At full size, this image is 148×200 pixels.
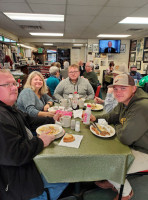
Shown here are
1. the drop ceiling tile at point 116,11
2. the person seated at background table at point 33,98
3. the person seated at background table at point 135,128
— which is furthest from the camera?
the drop ceiling tile at point 116,11

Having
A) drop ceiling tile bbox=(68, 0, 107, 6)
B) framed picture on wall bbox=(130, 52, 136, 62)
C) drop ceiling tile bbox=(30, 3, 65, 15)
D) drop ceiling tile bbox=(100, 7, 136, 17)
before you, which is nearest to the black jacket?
drop ceiling tile bbox=(68, 0, 107, 6)

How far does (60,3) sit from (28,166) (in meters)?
2.88

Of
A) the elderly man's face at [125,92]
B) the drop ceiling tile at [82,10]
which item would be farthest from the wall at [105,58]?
the elderly man's face at [125,92]

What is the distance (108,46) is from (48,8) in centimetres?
464

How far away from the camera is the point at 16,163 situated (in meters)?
0.90

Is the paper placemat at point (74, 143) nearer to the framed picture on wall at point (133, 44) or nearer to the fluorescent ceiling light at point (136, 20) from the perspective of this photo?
the fluorescent ceiling light at point (136, 20)

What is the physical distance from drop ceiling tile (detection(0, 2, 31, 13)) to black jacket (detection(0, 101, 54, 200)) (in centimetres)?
271

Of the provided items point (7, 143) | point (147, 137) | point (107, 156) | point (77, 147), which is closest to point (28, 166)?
point (7, 143)

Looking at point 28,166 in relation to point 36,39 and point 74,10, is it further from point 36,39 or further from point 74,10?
point 36,39

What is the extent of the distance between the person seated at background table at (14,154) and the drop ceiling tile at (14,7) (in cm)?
247

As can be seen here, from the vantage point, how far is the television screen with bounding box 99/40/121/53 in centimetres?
687

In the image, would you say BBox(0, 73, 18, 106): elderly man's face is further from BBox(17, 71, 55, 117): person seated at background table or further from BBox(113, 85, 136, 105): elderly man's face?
BBox(113, 85, 136, 105): elderly man's face

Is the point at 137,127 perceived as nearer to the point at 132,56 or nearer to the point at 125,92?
the point at 125,92

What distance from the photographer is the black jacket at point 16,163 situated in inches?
34.7
